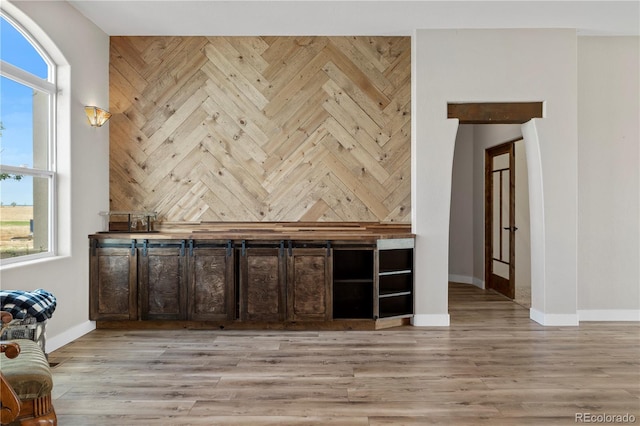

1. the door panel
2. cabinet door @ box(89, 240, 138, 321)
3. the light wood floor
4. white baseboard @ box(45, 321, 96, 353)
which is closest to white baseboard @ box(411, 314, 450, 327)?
the light wood floor

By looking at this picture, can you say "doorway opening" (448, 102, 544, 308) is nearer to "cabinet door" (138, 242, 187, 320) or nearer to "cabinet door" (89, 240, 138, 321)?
"cabinet door" (138, 242, 187, 320)

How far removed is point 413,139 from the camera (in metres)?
5.15

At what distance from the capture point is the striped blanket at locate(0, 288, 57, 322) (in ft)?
9.60

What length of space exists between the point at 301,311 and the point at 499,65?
10.9 ft

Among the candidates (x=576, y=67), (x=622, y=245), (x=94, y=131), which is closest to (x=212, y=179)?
(x=94, y=131)

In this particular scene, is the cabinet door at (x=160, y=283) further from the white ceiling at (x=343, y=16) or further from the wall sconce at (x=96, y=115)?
the white ceiling at (x=343, y=16)

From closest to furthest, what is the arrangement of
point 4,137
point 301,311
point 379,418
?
point 379,418
point 4,137
point 301,311

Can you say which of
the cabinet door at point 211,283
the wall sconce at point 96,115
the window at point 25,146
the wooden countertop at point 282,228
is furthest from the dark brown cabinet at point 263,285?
the wall sconce at point 96,115

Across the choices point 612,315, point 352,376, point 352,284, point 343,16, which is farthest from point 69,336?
point 612,315

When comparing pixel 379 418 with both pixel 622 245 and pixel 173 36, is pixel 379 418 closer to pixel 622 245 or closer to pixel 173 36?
pixel 622 245

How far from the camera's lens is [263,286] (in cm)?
477

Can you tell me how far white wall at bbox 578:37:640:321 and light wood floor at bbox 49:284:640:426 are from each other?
435mm

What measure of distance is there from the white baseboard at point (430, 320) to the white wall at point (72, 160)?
3365mm

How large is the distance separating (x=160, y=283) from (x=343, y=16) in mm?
3268
